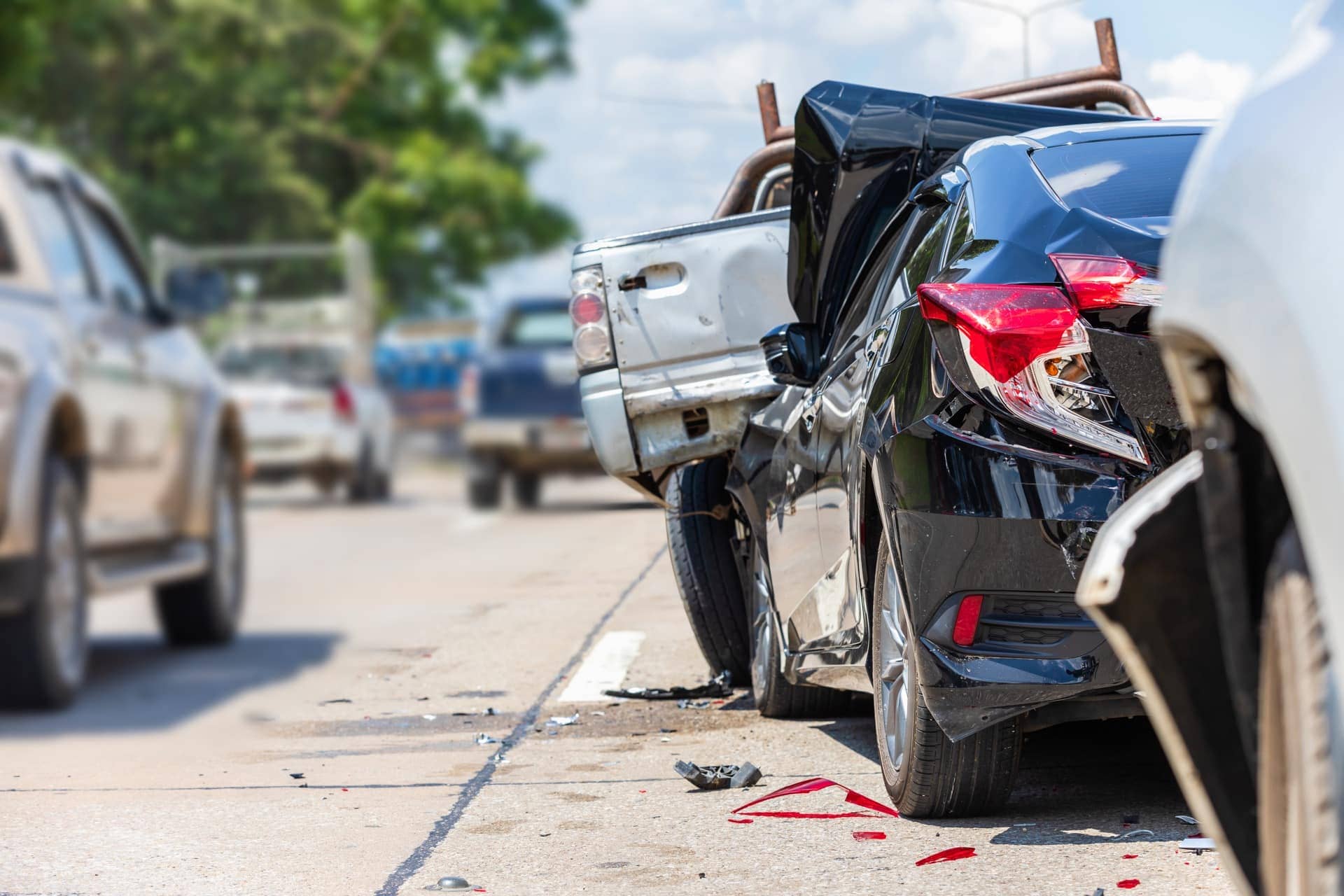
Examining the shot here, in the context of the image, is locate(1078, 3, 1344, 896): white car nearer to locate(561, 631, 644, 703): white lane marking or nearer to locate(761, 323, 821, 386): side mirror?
locate(761, 323, 821, 386): side mirror

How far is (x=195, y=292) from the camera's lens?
8.88 metres

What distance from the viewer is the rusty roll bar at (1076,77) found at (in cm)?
807

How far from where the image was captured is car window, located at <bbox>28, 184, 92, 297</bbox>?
7.55 m

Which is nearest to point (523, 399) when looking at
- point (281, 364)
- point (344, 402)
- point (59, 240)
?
point (344, 402)

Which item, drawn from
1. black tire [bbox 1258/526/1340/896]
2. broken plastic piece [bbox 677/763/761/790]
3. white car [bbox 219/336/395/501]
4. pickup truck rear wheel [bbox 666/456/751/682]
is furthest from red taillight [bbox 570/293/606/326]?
white car [bbox 219/336/395/501]

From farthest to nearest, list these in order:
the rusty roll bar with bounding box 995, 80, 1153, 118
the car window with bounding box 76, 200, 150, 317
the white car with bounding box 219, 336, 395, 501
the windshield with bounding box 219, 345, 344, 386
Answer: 1. the windshield with bounding box 219, 345, 344, 386
2. the white car with bounding box 219, 336, 395, 501
3. the car window with bounding box 76, 200, 150, 317
4. the rusty roll bar with bounding box 995, 80, 1153, 118

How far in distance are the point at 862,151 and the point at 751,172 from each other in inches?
95.4

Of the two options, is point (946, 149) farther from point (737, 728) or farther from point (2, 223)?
point (2, 223)

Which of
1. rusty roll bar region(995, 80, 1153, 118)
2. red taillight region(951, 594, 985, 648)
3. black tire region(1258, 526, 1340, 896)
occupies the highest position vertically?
rusty roll bar region(995, 80, 1153, 118)

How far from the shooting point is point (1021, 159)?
4.80 metres

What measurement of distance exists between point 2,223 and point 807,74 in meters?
3.17

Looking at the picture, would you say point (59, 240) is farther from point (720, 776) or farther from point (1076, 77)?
point (1076, 77)

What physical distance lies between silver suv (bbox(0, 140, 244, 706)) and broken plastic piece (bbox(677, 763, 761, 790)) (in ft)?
8.94

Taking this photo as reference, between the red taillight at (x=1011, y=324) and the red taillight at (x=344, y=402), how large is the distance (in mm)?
17234
